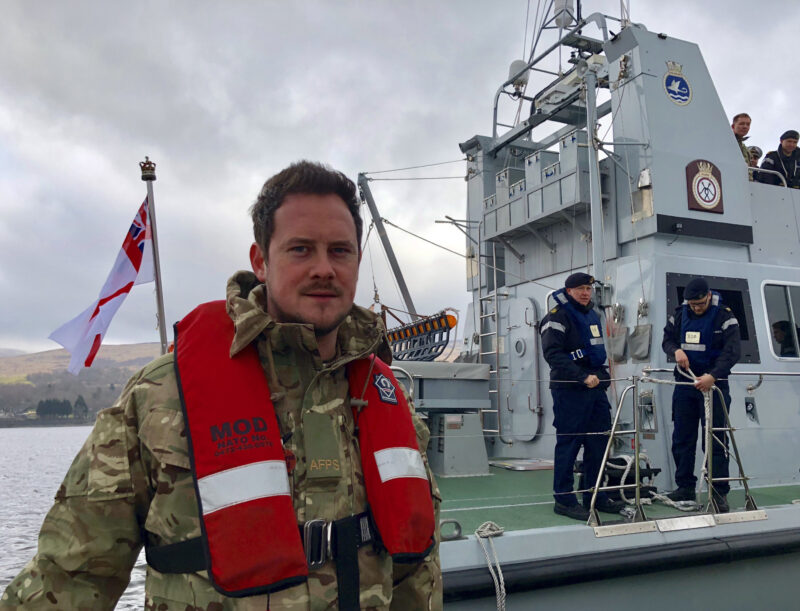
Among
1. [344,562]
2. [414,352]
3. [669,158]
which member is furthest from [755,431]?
[344,562]

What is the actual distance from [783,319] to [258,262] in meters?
5.74

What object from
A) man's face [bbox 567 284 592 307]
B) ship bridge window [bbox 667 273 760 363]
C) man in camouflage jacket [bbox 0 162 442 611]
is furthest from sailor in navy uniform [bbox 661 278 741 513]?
man in camouflage jacket [bbox 0 162 442 611]

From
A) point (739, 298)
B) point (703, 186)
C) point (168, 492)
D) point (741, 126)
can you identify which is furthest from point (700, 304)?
point (168, 492)

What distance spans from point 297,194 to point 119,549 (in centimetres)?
77

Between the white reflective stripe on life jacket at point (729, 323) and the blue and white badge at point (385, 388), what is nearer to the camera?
the blue and white badge at point (385, 388)

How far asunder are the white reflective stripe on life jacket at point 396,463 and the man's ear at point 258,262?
1.54 ft

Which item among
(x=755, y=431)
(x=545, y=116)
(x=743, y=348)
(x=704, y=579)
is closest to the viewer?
(x=704, y=579)

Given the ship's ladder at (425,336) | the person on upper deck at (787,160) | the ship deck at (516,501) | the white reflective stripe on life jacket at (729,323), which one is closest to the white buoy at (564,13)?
the person on upper deck at (787,160)

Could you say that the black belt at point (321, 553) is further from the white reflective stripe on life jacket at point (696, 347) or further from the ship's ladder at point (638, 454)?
the white reflective stripe on life jacket at point (696, 347)

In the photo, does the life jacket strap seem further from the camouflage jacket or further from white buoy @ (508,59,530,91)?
white buoy @ (508,59,530,91)

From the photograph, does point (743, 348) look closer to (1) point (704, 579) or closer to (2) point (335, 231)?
(1) point (704, 579)

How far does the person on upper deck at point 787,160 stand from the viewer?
21.6ft

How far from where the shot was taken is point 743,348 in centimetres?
543

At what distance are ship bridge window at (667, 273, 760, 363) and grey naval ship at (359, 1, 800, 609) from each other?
0.05ft
